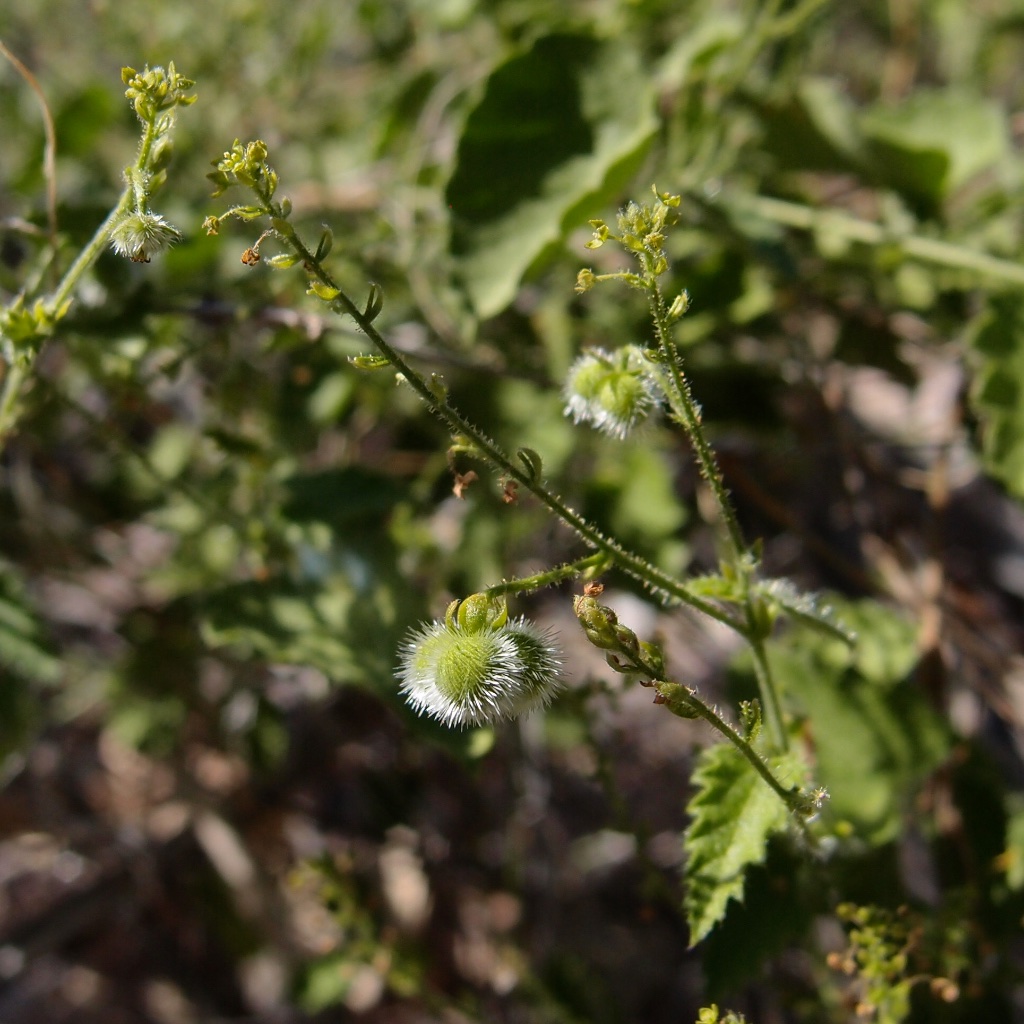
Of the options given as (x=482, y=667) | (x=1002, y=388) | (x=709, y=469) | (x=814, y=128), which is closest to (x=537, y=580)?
(x=482, y=667)

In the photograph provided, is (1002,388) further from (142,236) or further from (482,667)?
(142,236)

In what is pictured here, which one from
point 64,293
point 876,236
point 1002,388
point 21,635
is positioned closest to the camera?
point 64,293

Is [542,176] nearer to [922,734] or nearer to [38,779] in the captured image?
[922,734]

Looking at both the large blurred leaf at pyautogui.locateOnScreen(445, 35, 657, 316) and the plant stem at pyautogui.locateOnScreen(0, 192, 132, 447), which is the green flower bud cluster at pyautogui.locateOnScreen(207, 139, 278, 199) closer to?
the plant stem at pyautogui.locateOnScreen(0, 192, 132, 447)

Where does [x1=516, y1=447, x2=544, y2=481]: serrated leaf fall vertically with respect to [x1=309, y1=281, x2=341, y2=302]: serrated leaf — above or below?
below

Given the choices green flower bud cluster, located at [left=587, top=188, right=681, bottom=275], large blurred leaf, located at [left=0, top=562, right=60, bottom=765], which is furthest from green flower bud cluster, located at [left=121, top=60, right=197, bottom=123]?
large blurred leaf, located at [left=0, top=562, right=60, bottom=765]

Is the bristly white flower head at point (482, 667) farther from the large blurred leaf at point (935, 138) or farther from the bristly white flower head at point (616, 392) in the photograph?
the large blurred leaf at point (935, 138)

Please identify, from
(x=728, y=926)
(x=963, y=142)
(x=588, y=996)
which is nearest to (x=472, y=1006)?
(x=588, y=996)
